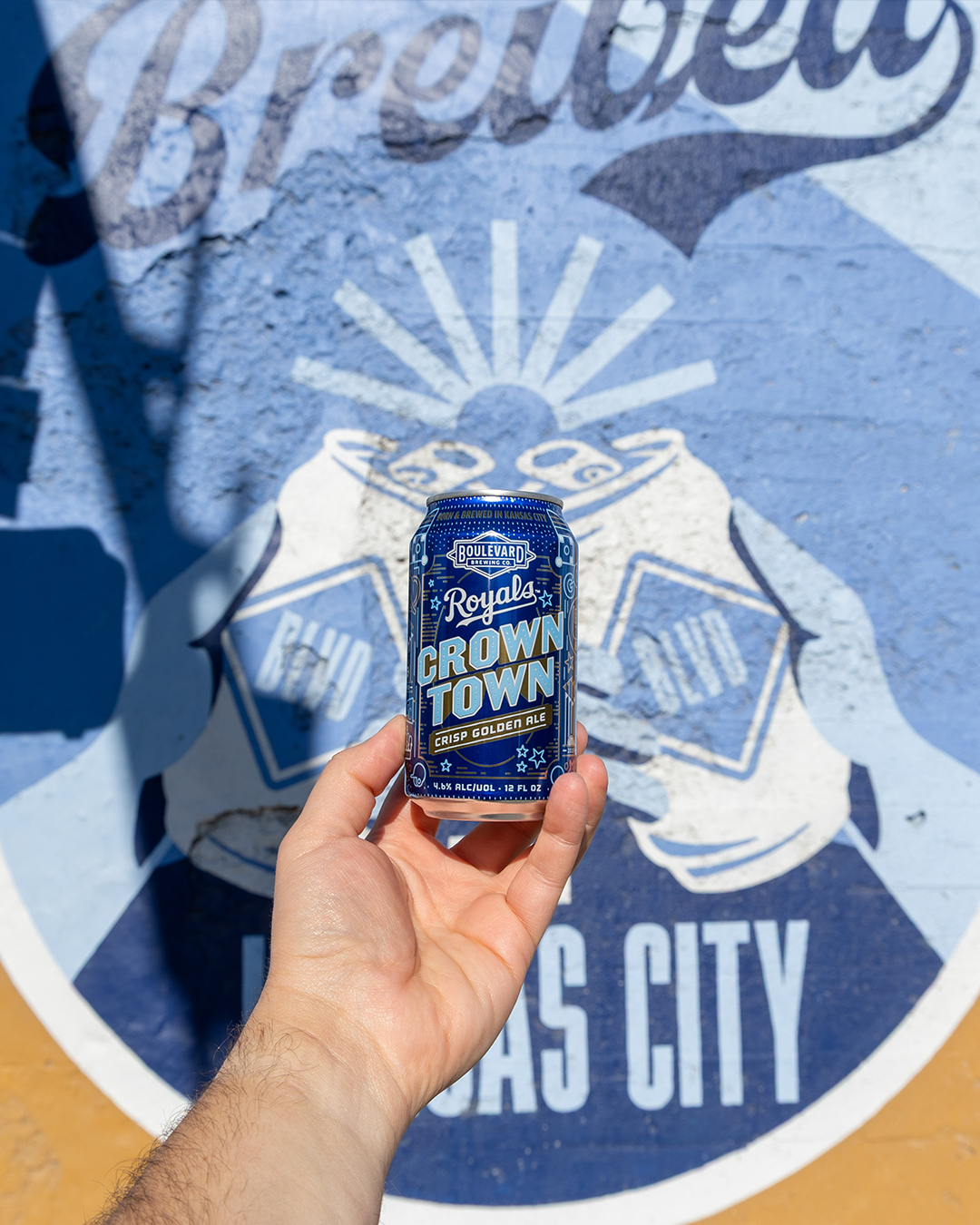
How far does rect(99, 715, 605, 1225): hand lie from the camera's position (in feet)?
2.83

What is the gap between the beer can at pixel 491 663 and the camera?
3.59ft

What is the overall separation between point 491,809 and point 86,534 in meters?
1.22

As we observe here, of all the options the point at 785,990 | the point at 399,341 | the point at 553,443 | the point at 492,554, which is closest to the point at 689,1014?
the point at 785,990

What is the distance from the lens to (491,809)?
1.10 meters

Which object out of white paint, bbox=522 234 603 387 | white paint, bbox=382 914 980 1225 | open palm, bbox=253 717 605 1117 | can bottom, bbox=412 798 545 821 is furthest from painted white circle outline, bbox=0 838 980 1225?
white paint, bbox=522 234 603 387

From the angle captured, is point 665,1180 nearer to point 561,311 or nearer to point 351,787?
point 351,787

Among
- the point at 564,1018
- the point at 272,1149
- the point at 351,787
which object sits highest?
the point at 351,787

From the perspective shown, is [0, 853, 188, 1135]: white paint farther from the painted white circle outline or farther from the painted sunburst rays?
the painted sunburst rays

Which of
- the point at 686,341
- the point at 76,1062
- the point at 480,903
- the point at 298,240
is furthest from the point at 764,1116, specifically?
the point at 298,240

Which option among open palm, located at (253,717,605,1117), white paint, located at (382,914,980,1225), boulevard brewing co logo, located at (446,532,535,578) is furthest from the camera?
white paint, located at (382,914,980,1225)

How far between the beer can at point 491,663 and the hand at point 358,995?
0.08 m

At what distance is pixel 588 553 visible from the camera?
68.6 inches

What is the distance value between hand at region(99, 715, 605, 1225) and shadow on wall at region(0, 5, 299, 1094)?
665mm

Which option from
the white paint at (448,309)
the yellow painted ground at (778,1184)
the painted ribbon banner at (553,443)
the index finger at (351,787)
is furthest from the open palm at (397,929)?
the yellow painted ground at (778,1184)
